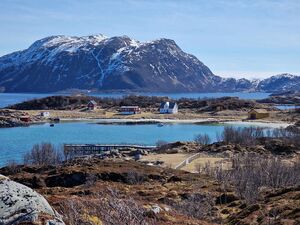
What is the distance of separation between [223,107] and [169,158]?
80290 millimetres

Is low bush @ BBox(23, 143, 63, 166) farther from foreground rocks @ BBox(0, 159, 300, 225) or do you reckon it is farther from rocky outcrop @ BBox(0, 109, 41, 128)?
rocky outcrop @ BBox(0, 109, 41, 128)

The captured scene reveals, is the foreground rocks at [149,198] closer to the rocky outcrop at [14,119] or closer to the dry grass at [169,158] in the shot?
the dry grass at [169,158]

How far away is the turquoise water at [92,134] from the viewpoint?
2682 inches

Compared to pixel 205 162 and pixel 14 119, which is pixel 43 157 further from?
pixel 14 119

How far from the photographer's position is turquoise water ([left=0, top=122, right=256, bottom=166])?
6812 centimetres

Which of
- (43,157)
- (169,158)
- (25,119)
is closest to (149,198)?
(169,158)

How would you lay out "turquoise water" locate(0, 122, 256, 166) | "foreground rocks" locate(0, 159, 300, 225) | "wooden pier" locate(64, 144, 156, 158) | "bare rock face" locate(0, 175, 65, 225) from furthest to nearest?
"turquoise water" locate(0, 122, 256, 166)
"wooden pier" locate(64, 144, 156, 158)
"foreground rocks" locate(0, 159, 300, 225)
"bare rock face" locate(0, 175, 65, 225)

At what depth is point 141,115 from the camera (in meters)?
116

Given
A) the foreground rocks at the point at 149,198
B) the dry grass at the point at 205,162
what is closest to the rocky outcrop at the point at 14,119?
the dry grass at the point at 205,162

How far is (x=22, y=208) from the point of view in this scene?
5812 mm

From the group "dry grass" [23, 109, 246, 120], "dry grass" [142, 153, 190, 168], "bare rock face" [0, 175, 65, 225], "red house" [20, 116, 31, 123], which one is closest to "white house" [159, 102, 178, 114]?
"dry grass" [23, 109, 246, 120]

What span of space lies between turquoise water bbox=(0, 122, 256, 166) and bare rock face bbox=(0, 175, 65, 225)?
165 ft

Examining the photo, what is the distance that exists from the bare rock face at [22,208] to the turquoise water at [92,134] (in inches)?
1981

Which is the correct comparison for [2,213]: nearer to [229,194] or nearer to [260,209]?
[260,209]
